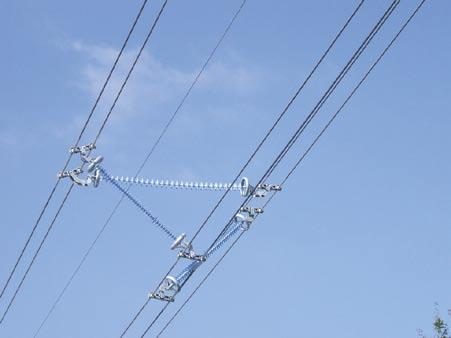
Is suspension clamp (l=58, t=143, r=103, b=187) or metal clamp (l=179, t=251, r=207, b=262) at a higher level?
suspension clamp (l=58, t=143, r=103, b=187)

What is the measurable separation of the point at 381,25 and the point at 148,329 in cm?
1037

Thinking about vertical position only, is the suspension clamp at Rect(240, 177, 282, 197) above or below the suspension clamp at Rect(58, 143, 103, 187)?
below

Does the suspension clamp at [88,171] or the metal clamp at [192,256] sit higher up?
the suspension clamp at [88,171]

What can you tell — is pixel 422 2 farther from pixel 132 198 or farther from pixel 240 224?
pixel 132 198

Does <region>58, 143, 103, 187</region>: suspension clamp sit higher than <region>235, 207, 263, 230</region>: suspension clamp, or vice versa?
<region>58, 143, 103, 187</region>: suspension clamp

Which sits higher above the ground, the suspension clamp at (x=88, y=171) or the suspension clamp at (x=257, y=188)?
the suspension clamp at (x=88, y=171)

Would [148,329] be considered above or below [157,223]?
below

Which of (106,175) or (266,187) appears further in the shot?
(106,175)

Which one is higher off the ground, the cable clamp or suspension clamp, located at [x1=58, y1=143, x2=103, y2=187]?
suspension clamp, located at [x1=58, y1=143, x2=103, y2=187]

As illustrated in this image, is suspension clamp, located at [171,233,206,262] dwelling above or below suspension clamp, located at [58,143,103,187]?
below

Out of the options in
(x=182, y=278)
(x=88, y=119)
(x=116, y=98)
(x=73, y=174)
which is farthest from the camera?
(x=73, y=174)

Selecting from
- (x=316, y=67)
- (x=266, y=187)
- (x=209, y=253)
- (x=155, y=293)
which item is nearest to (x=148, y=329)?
(x=155, y=293)

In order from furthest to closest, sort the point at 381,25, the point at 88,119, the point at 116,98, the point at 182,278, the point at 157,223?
1. the point at 157,223
2. the point at 182,278
3. the point at 88,119
4. the point at 116,98
5. the point at 381,25

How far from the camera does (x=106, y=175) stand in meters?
23.0
